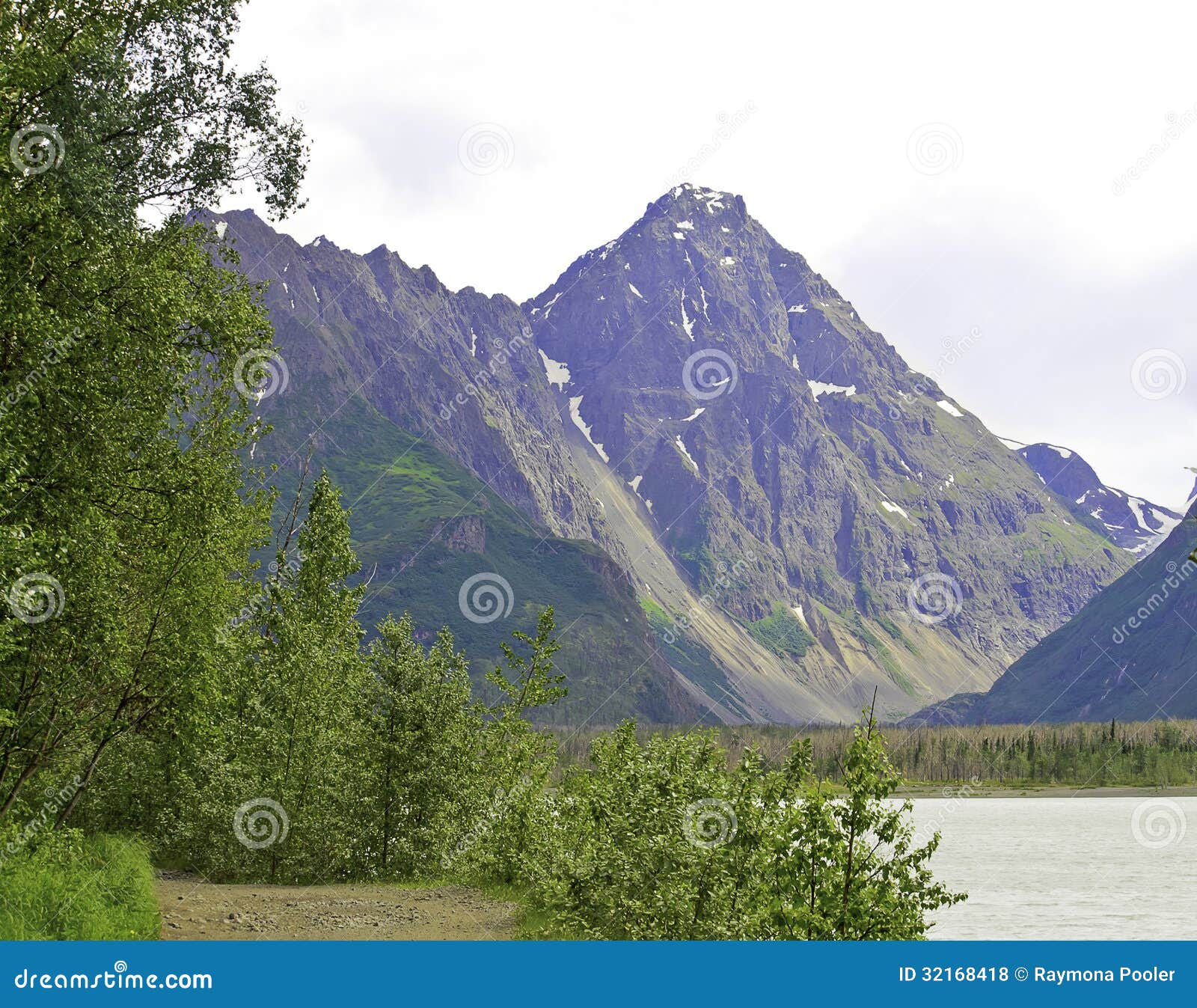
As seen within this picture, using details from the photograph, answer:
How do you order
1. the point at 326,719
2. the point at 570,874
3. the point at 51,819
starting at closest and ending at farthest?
1. the point at 51,819
2. the point at 570,874
3. the point at 326,719

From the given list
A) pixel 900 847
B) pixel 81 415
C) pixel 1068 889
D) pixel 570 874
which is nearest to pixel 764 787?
pixel 900 847

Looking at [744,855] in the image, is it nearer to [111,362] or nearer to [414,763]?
[111,362]

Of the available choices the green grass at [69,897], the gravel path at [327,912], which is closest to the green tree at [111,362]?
the green grass at [69,897]

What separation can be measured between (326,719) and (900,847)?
27.1m

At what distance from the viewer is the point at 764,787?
801 inches

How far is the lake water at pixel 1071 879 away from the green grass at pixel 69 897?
18930 mm

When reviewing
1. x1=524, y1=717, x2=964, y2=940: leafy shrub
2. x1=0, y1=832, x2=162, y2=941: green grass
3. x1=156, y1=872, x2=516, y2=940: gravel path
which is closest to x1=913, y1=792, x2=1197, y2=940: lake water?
x1=524, y1=717, x2=964, y2=940: leafy shrub

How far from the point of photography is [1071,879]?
98625mm

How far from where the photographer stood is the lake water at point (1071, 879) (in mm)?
67938

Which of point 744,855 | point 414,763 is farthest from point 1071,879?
point 744,855

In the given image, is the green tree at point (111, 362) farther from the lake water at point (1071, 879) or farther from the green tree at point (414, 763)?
the lake water at point (1071, 879)

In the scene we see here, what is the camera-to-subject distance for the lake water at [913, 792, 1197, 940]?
67.9 meters

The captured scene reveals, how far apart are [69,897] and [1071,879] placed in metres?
97.5

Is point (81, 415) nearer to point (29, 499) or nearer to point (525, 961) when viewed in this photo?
point (29, 499)
